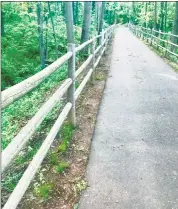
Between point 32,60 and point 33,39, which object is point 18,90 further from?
point 33,39

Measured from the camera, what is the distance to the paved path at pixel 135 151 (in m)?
3.42

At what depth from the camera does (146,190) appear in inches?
140

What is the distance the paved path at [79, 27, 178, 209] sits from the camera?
3420mm

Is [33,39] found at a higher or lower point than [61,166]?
higher

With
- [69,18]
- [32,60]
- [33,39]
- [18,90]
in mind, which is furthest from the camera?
[33,39]

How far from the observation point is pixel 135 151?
4.56 metres

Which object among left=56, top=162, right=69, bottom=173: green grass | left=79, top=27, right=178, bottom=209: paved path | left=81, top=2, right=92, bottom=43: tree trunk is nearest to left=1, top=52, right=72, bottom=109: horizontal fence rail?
left=56, top=162, right=69, bottom=173: green grass

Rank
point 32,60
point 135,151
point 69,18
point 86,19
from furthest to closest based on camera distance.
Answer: point 32,60 → point 86,19 → point 69,18 → point 135,151

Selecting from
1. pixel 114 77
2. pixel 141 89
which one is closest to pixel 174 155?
pixel 141 89

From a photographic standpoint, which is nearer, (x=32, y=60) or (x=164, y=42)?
(x=32, y=60)

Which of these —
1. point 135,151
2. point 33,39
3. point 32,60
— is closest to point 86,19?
point 32,60

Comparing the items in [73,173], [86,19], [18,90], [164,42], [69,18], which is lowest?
[73,173]

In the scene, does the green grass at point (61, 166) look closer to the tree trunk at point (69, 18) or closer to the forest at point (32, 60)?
the forest at point (32, 60)

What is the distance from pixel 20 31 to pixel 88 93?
14114 mm
